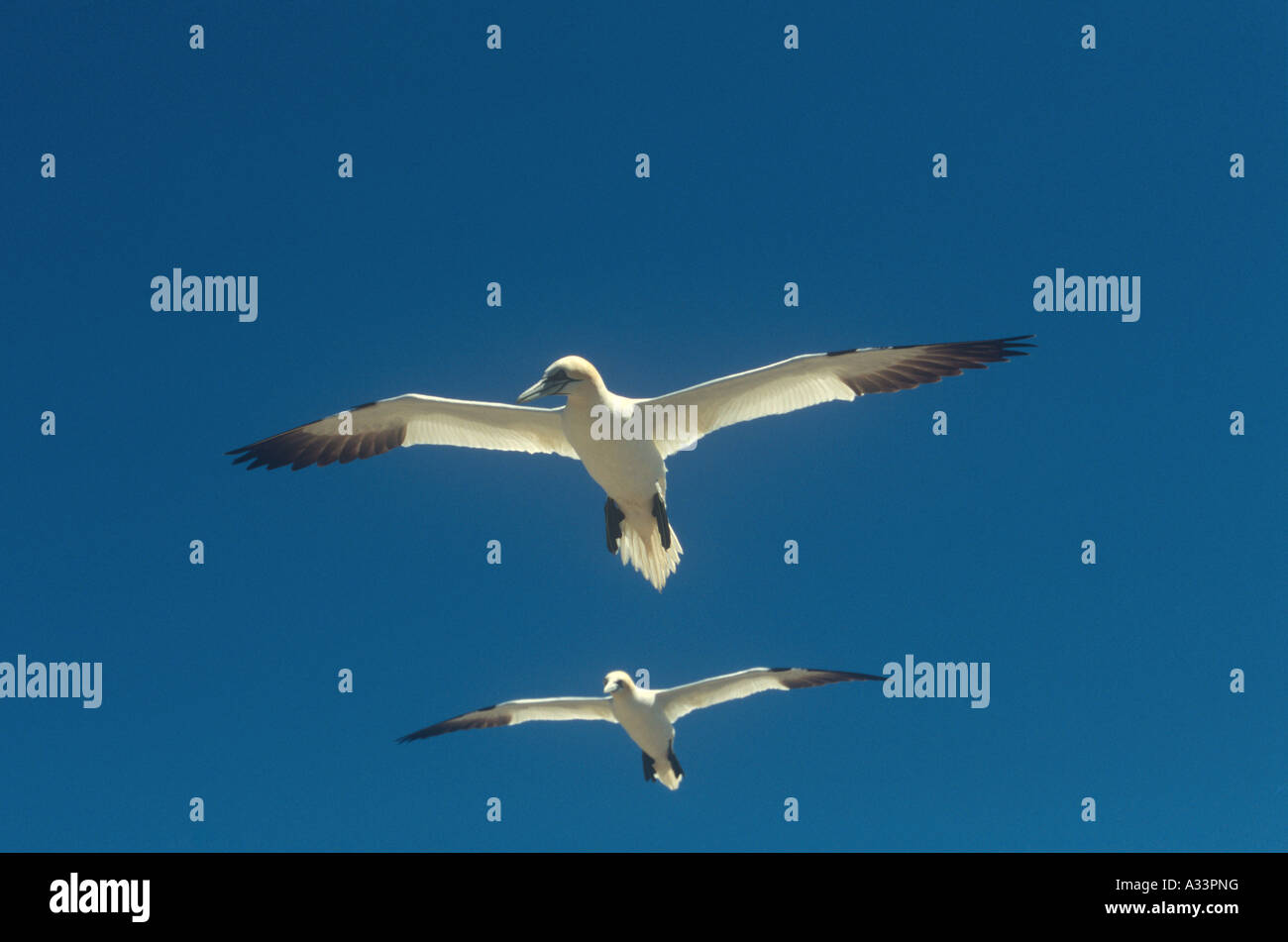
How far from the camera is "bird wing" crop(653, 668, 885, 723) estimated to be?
1948 cm

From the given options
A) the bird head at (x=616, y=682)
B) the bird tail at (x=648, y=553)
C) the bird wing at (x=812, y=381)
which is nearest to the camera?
the bird wing at (x=812, y=381)

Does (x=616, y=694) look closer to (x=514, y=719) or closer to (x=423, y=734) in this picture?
(x=514, y=719)

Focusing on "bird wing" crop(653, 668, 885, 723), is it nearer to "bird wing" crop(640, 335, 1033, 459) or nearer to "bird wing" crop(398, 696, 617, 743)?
"bird wing" crop(398, 696, 617, 743)

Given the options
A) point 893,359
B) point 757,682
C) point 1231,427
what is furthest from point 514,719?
point 1231,427

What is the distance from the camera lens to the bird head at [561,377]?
16000mm

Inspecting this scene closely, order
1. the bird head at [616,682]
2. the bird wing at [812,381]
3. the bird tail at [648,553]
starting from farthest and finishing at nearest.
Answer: the bird head at [616,682] < the bird tail at [648,553] < the bird wing at [812,381]

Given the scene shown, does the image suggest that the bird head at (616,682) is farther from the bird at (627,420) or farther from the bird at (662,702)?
the bird at (627,420)

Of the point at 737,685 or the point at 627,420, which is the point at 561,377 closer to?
the point at 627,420

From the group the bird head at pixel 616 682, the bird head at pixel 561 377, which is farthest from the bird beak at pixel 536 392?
the bird head at pixel 616 682

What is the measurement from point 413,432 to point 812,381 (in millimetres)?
5804

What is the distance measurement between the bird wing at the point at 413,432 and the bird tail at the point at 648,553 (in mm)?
1674

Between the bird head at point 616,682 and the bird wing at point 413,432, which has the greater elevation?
the bird wing at point 413,432

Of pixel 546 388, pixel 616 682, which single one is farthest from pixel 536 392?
pixel 616 682

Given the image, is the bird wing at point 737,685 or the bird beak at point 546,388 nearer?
the bird beak at point 546,388
